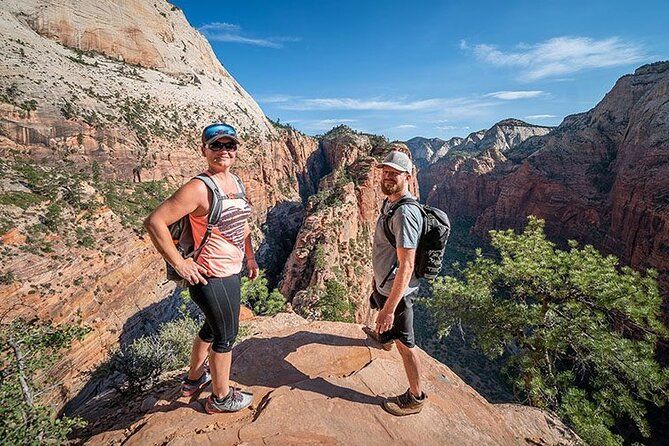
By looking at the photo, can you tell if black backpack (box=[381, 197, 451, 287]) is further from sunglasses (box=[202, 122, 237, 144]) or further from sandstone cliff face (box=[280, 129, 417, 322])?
sandstone cliff face (box=[280, 129, 417, 322])

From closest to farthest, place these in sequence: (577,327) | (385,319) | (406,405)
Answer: (385,319), (406,405), (577,327)

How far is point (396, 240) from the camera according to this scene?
8.93 feet

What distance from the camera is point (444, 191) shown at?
3295 inches

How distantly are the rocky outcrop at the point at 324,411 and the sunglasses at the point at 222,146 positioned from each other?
258 cm

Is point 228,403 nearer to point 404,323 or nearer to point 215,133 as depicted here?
point 404,323

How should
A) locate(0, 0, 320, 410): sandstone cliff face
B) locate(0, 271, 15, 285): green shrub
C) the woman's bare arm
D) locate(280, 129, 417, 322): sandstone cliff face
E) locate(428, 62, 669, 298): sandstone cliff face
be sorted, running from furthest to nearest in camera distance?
locate(428, 62, 669, 298): sandstone cliff face, locate(280, 129, 417, 322): sandstone cliff face, locate(0, 0, 320, 410): sandstone cliff face, locate(0, 271, 15, 285): green shrub, the woman's bare arm

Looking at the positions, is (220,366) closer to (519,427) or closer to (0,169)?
(519,427)

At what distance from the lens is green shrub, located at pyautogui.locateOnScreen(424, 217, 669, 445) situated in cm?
584

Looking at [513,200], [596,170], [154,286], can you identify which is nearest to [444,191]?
[513,200]

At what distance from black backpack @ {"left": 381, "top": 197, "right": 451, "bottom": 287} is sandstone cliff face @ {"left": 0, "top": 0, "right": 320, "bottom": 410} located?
596cm

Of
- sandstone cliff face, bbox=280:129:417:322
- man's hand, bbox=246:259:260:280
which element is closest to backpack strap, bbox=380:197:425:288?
man's hand, bbox=246:259:260:280

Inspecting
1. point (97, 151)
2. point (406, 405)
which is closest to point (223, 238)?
point (406, 405)

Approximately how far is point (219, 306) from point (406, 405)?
2199 mm

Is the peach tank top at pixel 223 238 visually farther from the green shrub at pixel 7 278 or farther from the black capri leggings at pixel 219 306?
the green shrub at pixel 7 278
